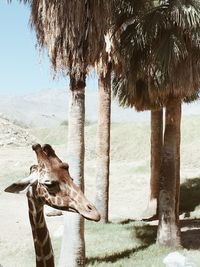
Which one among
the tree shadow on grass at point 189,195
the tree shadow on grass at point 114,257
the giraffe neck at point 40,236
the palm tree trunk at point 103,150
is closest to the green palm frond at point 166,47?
the palm tree trunk at point 103,150

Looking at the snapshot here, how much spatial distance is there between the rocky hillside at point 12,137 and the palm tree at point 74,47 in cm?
3442

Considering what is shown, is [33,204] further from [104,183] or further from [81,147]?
[104,183]

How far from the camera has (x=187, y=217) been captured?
838 inches

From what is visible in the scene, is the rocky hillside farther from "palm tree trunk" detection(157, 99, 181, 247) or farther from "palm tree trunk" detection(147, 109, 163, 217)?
"palm tree trunk" detection(157, 99, 181, 247)

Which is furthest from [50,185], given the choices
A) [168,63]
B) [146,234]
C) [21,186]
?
[146,234]

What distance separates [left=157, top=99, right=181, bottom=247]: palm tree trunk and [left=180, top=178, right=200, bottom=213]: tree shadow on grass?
26.3 feet

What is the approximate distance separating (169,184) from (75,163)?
12.7 feet

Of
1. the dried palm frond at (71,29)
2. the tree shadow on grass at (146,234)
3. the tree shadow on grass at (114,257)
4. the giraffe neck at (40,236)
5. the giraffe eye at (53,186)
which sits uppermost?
the dried palm frond at (71,29)

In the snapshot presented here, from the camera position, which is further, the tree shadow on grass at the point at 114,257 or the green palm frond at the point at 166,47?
the tree shadow on grass at the point at 114,257

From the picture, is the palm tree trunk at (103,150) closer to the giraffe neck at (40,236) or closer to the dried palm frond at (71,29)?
the dried palm frond at (71,29)

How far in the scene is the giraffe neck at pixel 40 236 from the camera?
474 cm

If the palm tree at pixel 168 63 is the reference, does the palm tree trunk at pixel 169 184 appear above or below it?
below

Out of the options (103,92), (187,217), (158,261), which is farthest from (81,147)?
(187,217)

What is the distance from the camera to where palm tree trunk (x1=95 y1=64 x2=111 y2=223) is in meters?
17.8
